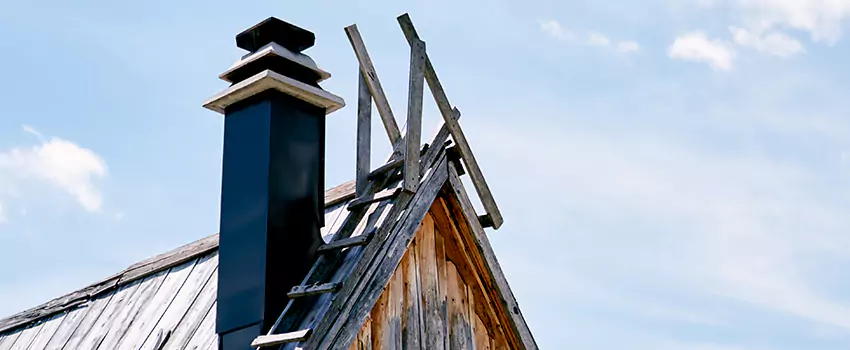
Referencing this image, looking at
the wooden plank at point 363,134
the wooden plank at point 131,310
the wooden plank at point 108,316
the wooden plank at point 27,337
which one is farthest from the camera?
the wooden plank at point 27,337

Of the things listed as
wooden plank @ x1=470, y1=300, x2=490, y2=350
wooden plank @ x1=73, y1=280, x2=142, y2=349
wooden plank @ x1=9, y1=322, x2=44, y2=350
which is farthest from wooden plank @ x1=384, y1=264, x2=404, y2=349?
wooden plank @ x1=9, y1=322, x2=44, y2=350

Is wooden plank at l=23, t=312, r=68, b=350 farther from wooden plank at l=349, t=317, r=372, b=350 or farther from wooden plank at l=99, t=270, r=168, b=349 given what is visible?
wooden plank at l=349, t=317, r=372, b=350

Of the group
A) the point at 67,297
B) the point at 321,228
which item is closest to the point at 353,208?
the point at 321,228

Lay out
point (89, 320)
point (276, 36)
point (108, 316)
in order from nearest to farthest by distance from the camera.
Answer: point (276, 36)
point (108, 316)
point (89, 320)

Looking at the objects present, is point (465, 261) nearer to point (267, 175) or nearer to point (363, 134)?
point (363, 134)

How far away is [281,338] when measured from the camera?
21.2ft

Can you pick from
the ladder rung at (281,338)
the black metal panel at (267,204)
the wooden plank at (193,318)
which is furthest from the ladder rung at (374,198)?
the ladder rung at (281,338)

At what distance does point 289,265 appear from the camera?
712 centimetres

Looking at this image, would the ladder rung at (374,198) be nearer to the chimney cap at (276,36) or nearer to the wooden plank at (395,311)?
the wooden plank at (395,311)

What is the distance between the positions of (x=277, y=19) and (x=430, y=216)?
179cm

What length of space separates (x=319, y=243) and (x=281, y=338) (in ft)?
3.53

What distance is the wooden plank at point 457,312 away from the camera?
8023mm

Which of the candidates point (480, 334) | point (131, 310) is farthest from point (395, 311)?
point (131, 310)

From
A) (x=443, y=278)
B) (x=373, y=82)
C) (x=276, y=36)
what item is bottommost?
(x=443, y=278)
